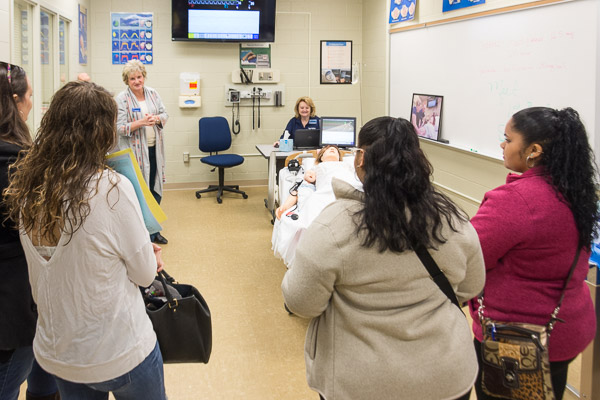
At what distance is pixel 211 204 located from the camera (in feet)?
21.7

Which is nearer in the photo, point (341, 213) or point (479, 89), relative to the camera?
point (341, 213)

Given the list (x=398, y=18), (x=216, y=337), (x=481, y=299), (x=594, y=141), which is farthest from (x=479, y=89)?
(x=481, y=299)

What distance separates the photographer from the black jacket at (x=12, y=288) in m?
1.64

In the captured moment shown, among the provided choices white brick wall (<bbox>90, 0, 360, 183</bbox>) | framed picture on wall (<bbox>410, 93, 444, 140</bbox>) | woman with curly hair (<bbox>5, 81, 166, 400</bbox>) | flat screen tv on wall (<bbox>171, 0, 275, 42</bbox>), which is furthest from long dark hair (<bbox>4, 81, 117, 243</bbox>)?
white brick wall (<bbox>90, 0, 360, 183</bbox>)

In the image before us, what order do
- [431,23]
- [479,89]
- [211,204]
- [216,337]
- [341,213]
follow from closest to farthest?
1. [341,213]
2. [216,337]
3. [479,89]
4. [431,23]
5. [211,204]

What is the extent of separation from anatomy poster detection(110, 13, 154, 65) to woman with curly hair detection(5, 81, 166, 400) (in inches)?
232

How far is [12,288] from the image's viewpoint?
165 cm

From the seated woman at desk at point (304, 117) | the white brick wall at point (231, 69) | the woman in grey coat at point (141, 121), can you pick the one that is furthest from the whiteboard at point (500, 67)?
the woman in grey coat at point (141, 121)

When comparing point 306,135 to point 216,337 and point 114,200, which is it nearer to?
point 216,337

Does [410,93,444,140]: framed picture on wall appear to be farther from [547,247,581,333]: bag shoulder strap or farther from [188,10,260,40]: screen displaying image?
[547,247,581,333]: bag shoulder strap

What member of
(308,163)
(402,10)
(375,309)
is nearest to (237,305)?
(308,163)

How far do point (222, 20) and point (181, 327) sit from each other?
18.8ft

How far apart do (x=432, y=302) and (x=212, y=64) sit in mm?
6268

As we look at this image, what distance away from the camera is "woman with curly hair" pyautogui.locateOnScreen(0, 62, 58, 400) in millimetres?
1640
